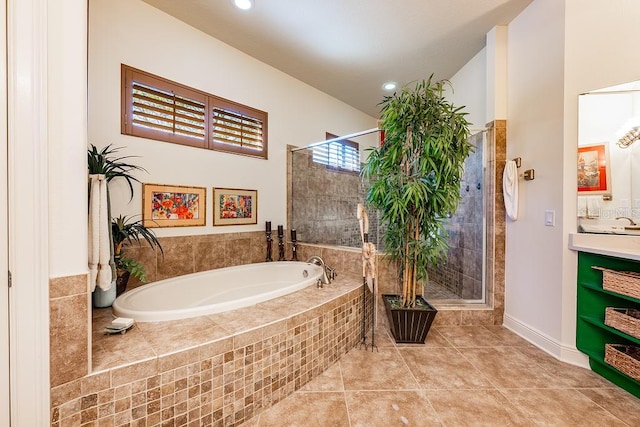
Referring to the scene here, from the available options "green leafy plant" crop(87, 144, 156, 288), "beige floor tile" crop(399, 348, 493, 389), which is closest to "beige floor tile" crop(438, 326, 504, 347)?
"beige floor tile" crop(399, 348, 493, 389)

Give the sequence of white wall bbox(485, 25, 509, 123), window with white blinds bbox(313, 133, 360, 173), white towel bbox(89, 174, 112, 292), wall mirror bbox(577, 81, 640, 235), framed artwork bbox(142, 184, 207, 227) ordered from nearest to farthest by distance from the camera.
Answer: white towel bbox(89, 174, 112, 292) → wall mirror bbox(577, 81, 640, 235) → framed artwork bbox(142, 184, 207, 227) → white wall bbox(485, 25, 509, 123) → window with white blinds bbox(313, 133, 360, 173)

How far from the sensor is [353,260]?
2514 mm

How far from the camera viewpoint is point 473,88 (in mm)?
2926

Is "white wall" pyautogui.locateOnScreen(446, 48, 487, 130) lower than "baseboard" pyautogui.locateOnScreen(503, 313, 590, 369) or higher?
higher

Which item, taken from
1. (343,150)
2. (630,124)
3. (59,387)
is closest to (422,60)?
(343,150)

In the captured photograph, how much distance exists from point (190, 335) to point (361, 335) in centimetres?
140

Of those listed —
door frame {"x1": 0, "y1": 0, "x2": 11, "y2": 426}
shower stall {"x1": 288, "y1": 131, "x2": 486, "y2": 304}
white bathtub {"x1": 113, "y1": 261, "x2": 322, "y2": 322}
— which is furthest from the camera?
shower stall {"x1": 288, "y1": 131, "x2": 486, "y2": 304}

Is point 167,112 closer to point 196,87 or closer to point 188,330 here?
point 196,87

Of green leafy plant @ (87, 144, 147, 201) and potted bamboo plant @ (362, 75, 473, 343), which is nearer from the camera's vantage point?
green leafy plant @ (87, 144, 147, 201)

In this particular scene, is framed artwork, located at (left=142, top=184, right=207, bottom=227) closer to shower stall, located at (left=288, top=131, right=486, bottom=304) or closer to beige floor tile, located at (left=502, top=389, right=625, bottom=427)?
shower stall, located at (left=288, top=131, right=486, bottom=304)

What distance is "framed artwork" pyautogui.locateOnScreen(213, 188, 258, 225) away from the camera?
2.59 meters

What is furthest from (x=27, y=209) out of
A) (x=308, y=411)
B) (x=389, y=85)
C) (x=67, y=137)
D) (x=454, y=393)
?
A: (x=389, y=85)

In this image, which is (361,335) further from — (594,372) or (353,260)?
(594,372)

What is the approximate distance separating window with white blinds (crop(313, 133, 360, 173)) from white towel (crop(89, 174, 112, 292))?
2.30 meters
